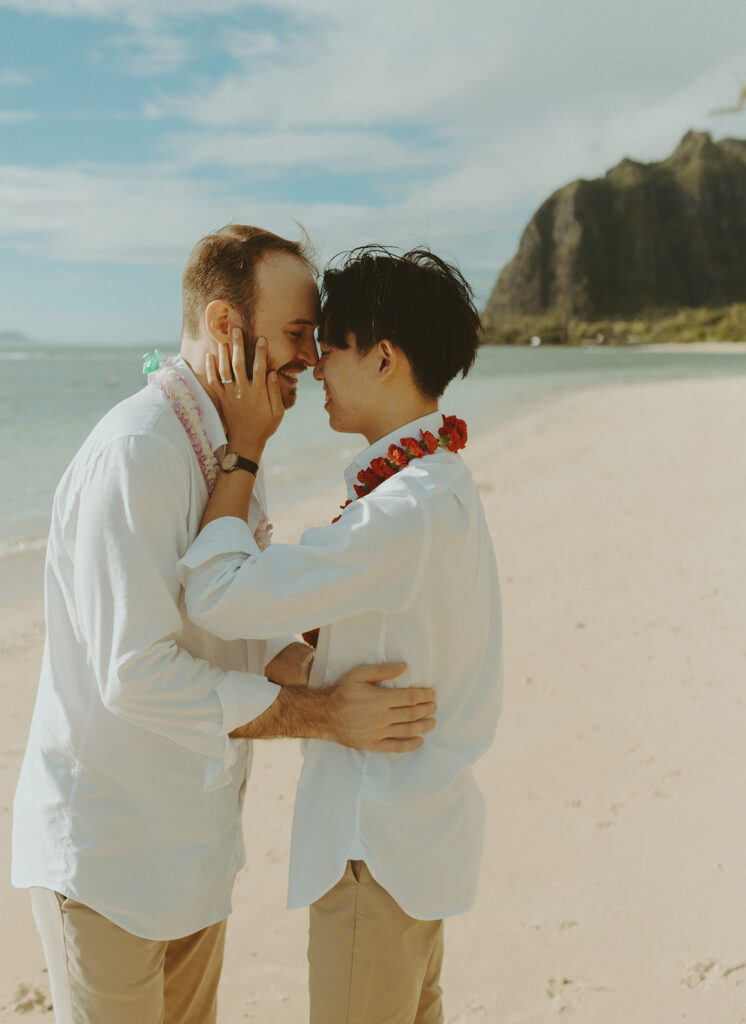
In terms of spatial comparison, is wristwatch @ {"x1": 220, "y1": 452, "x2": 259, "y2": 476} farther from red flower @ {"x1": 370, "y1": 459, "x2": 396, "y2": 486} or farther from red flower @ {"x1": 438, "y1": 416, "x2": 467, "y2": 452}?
red flower @ {"x1": 438, "y1": 416, "x2": 467, "y2": 452}

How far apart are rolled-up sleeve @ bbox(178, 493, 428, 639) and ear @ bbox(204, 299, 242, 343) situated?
0.58m

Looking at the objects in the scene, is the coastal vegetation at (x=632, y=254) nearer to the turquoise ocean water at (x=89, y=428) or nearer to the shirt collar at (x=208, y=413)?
the turquoise ocean water at (x=89, y=428)

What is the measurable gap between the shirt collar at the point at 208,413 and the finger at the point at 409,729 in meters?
0.79

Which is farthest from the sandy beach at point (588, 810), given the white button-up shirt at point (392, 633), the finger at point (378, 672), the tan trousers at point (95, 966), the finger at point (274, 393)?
the finger at point (274, 393)

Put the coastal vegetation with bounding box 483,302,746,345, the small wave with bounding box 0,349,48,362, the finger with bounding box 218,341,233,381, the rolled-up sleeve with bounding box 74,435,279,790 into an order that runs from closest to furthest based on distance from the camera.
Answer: the rolled-up sleeve with bounding box 74,435,279,790, the finger with bounding box 218,341,233,381, the small wave with bounding box 0,349,48,362, the coastal vegetation with bounding box 483,302,746,345

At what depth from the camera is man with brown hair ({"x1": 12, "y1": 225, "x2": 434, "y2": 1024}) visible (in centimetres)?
189

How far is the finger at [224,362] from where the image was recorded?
222 centimetres

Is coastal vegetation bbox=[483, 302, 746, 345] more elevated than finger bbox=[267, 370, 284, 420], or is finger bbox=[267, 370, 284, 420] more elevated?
coastal vegetation bbox=[483, 302, 746, 345]

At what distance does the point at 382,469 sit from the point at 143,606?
2.19 feet

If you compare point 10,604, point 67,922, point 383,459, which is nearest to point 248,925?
point 67,922

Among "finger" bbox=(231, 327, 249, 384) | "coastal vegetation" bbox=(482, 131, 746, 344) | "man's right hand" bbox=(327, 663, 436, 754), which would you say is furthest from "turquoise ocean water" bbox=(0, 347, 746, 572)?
"coastal vegetation" bbox=(482, 131, 746, 344)

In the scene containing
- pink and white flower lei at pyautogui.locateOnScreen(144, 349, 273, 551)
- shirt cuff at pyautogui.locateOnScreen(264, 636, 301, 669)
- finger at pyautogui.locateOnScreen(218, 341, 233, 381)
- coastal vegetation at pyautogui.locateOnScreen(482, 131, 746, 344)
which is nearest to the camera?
pink and white flower lei at pyautogui.locateOnScreen(144, 349, 273, 551)

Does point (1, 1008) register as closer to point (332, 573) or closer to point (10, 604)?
point (332, 573)

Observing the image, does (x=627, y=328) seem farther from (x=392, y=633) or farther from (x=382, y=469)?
(x=392, y=633)
